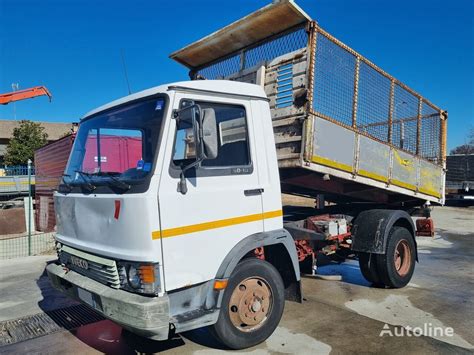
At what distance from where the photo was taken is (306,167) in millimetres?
4363

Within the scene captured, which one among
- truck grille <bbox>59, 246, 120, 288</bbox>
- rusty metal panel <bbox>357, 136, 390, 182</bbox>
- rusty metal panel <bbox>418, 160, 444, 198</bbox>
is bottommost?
truck grille <bbox>59, 246, 120, 288</bbox>

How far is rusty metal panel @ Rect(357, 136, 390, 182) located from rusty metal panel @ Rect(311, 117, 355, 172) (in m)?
0.23

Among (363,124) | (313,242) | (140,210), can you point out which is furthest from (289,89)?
(140,210)

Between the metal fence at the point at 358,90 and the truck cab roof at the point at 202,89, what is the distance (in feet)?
2.90

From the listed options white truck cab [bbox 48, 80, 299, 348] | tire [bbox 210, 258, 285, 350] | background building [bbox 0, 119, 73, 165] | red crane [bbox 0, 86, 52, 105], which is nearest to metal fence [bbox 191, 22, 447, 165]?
white truck cab [bbox 48, 80, 299, 348]

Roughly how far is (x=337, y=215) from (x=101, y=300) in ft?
12.4

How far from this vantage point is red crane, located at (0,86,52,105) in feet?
76.0

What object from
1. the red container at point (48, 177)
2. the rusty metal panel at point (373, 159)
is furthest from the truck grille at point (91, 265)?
the red container at point (48, 177)

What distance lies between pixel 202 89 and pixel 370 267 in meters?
3.71

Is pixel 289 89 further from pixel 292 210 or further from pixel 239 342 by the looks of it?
pixel 239 342

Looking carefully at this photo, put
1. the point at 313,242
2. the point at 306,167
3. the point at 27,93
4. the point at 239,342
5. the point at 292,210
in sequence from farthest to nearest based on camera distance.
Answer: the point at 27,93, the point at 292,210, the point at 313,242, the point at 306,167, the point at 239,342

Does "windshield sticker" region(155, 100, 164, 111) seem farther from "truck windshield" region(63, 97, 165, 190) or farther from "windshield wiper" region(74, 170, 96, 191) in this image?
"windshield wiper" region(74, 170, 96, 191)

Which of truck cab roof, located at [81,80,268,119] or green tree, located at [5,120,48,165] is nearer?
truck cab roof, located at [81,80,268,119]

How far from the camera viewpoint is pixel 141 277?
9.80ft
